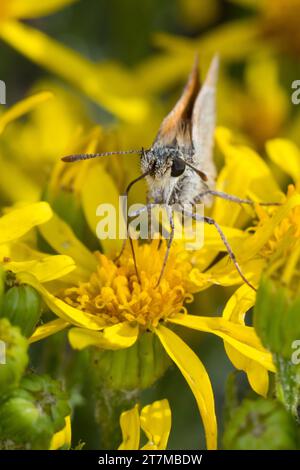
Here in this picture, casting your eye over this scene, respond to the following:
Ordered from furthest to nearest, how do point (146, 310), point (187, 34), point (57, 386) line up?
point (187, 34), point (146, 310), point (57, 386)

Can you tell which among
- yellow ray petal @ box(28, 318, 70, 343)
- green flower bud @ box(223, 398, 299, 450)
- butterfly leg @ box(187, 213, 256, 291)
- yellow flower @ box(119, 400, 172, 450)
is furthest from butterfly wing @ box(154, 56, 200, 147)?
green flower bud @ box(223, 398, 299, 450)

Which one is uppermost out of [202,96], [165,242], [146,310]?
[202,96]

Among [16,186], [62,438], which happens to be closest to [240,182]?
[62,438]

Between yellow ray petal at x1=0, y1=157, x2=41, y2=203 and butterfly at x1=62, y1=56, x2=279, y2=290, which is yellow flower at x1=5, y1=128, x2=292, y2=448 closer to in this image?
butterfly at x1=62, y1=56, x2=279, y2=290

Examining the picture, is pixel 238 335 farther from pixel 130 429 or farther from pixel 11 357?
pixel 11 357

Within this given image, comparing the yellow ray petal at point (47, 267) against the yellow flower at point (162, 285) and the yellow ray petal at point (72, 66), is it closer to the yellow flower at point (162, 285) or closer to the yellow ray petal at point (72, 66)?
the yellow flower at point (162, 285)

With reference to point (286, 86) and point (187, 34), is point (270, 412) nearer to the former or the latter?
point (286, 86)
